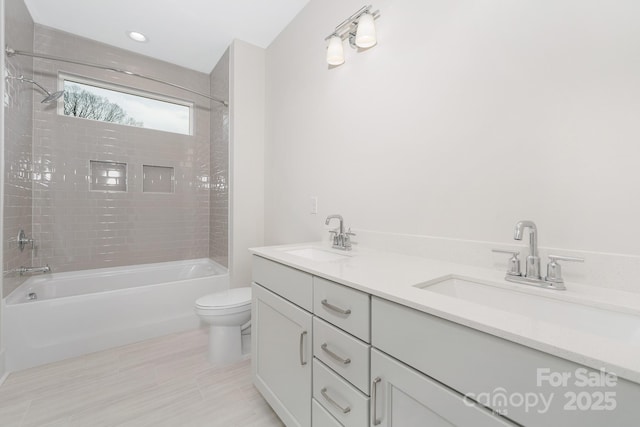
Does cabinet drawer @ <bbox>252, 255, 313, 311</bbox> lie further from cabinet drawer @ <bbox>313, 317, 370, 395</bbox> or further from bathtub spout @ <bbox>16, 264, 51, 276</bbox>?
bathtub spout @ <bbox>16, 264, 51, 276</bbox>

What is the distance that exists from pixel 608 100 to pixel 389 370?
1.04 metres

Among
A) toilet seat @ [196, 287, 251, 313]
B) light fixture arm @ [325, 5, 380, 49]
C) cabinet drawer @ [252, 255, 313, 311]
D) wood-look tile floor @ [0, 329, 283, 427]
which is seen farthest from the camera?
toilet seat @ [196, 287, 251, 313]

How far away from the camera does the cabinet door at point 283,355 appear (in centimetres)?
108

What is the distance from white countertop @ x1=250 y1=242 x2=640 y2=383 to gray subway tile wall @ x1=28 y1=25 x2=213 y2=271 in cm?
219

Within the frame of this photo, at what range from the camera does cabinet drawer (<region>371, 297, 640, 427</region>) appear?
427 millimetres

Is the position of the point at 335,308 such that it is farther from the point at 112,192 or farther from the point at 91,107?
the point at 91,107

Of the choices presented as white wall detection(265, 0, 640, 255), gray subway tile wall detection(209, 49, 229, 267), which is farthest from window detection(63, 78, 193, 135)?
white wall detection(265, 0, 640, 255)

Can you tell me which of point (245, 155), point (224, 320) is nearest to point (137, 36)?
point (245, 155)

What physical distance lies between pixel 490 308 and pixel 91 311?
2632mm

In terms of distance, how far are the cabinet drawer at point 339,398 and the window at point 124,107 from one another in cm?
306

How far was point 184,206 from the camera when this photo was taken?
308 centimetres

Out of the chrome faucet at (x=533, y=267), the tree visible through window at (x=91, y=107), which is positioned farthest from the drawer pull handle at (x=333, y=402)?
the tree visible through window at (x=91, y=107)

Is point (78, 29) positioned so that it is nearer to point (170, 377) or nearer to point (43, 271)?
point (43, 271)

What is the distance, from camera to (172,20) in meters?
2.23
